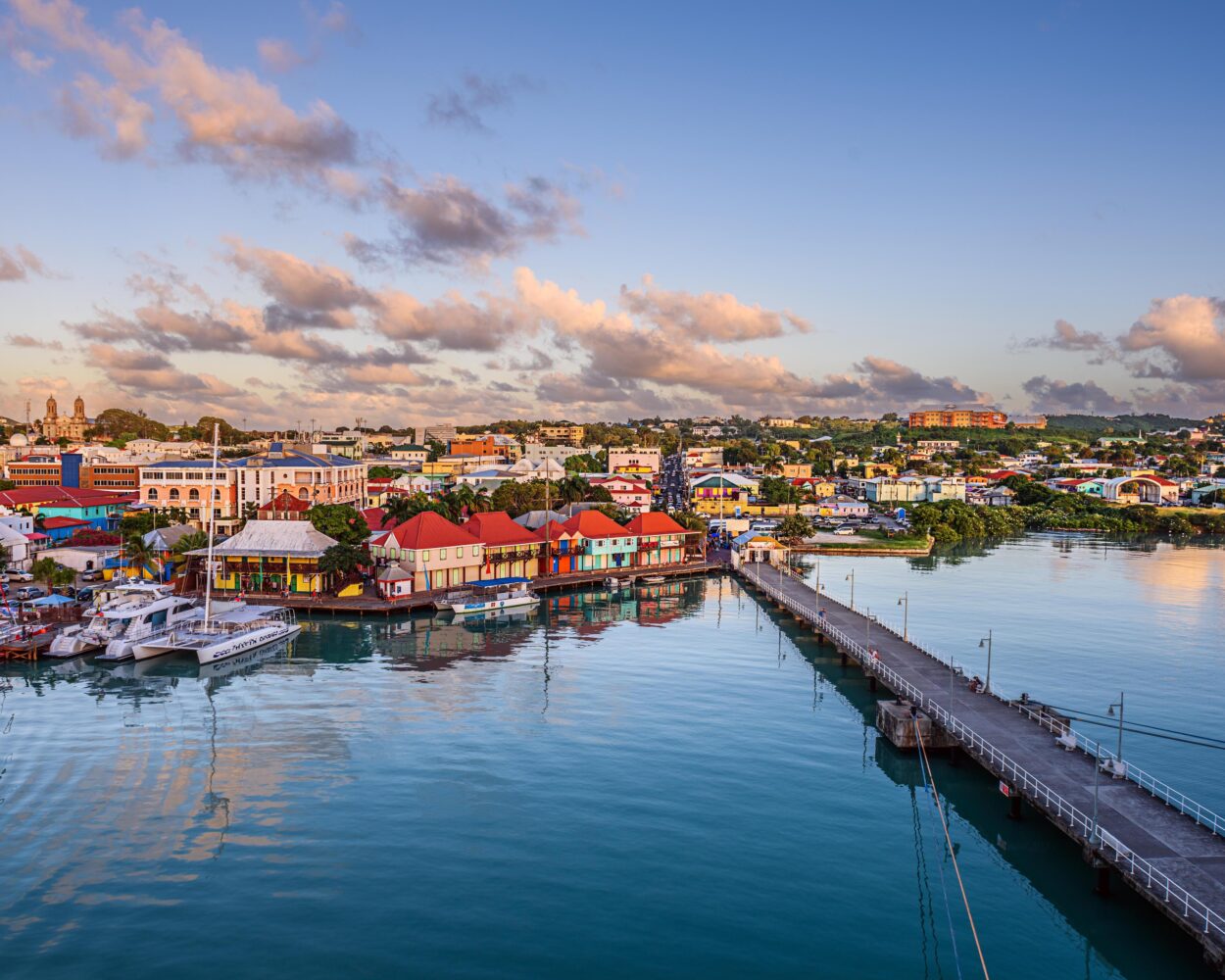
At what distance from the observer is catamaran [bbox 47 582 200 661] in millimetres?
43344

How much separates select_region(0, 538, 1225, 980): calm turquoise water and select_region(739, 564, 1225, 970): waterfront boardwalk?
1051 mm

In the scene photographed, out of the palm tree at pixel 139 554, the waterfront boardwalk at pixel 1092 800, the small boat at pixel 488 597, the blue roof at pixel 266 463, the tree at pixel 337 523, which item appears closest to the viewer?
the waterfront boardwalk at pixel 1092 800

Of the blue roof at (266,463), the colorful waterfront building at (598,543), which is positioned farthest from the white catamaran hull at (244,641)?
the blue roof at (266,463)

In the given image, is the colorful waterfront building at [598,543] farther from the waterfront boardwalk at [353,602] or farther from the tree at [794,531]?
the tree at [794,531]

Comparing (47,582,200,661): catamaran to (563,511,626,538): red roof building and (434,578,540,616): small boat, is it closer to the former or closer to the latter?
(434,578,540,616): small boat

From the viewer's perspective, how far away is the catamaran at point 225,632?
44281 millimetres

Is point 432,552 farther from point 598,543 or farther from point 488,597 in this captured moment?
point 598,543

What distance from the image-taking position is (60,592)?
2215 inches

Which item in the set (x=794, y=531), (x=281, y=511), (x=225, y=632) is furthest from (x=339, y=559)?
(x=794, y=531)

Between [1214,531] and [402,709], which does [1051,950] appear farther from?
[1214,531]

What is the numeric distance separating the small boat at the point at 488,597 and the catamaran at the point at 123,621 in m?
15.0

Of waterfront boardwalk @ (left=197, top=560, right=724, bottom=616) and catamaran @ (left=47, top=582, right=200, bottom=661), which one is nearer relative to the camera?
catamaran @ (left=47, top=582, right=200, bottom=661)

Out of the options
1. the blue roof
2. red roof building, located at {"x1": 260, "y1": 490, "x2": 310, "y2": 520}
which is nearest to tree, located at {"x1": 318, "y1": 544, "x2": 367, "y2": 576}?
red roof building, located at {"x1": 260, "y1": 490, "x2": 310, "y2": 520}

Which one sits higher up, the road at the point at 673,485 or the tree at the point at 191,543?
the road at the point at 673,485
